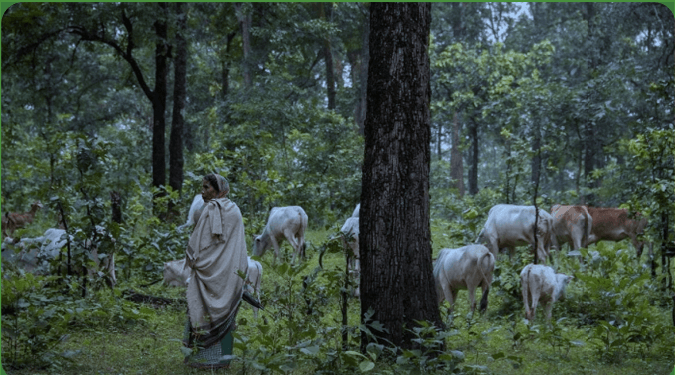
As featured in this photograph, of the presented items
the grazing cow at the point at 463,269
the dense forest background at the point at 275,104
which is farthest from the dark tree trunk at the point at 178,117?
the grazing cow at the point at 463,269

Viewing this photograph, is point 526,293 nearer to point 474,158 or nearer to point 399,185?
point 399,185

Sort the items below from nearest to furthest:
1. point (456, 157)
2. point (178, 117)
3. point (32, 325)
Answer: point (32, 325), point (178, 117), point (456, 157)

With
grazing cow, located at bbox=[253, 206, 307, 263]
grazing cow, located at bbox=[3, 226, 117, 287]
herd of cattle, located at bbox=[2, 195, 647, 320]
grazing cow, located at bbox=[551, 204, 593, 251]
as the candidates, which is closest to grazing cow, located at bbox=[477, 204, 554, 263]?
herd of cattle, located at bbox=[2, 195, 647, 320]

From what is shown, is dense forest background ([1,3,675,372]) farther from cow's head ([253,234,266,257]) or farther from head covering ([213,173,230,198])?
head covering ([213,173,230,198])

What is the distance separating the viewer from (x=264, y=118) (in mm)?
21828

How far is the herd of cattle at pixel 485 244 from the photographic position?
996 cm

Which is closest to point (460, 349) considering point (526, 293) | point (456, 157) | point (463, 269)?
point (463, 269)

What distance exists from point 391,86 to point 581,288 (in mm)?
6449

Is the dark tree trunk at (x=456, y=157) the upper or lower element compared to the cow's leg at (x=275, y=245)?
upper

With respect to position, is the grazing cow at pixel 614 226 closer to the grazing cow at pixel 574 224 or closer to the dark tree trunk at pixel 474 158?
the grazing cow at pixel 574 224

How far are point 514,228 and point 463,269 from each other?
10.3 ft

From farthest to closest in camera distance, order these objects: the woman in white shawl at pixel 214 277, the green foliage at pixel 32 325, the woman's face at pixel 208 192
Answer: the woman's face at pixel 208 192, the woman in white shawl at pixel 214 277, the green foliage at pixel 32 325

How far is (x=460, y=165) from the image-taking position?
111 feet

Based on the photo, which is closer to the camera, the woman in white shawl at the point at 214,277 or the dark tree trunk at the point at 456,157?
the woman in white shawl at the point at 214,277
